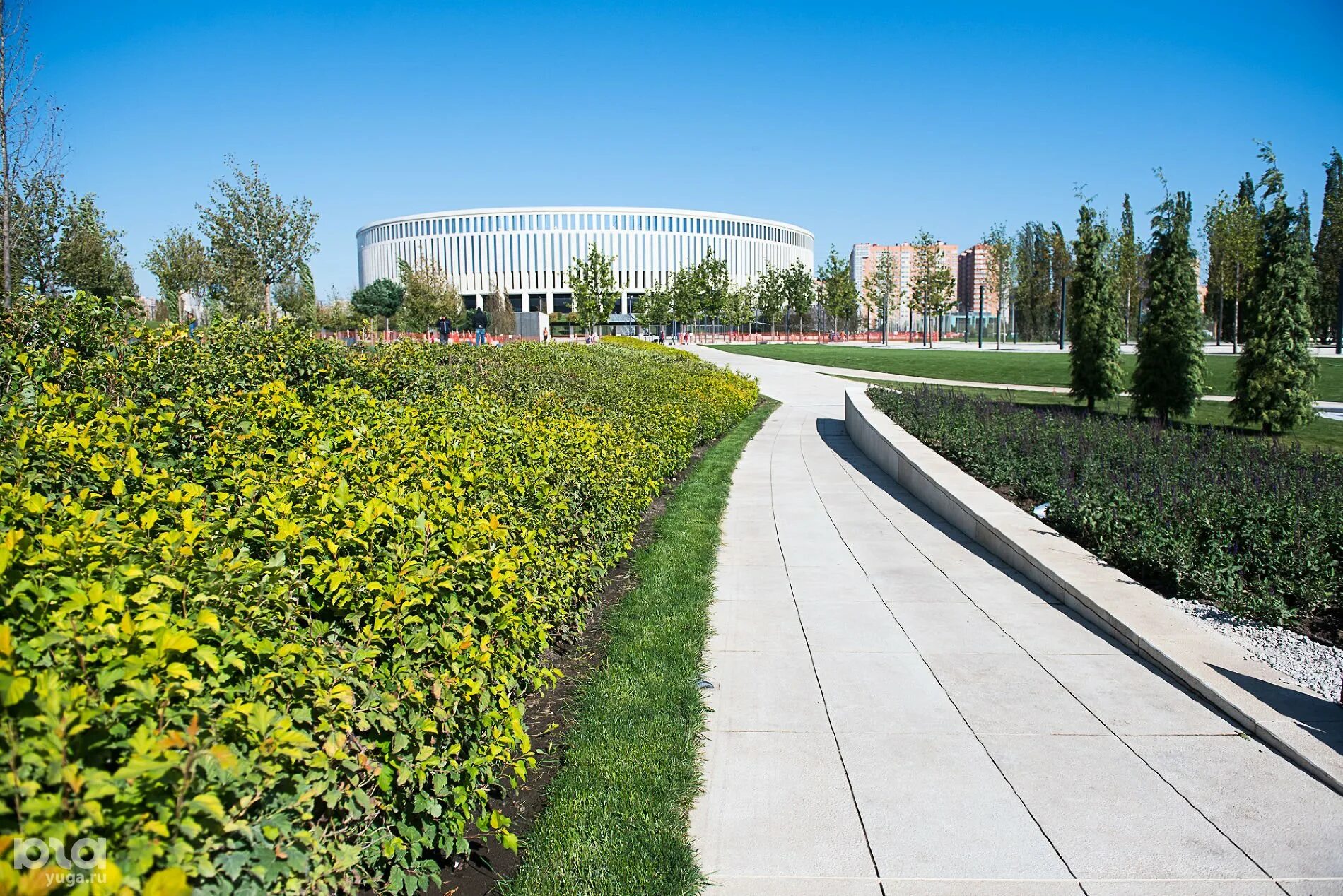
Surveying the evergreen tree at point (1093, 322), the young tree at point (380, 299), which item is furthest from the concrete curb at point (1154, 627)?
the young tree at point (380, 299)

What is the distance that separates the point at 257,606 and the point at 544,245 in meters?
96.2

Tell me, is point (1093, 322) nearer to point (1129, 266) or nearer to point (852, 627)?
point (852, 627)

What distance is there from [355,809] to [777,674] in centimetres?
264

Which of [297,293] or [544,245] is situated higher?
[544,245]

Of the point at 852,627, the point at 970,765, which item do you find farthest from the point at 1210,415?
the point at 970,765

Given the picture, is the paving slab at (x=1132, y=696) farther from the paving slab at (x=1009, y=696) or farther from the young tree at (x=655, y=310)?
the young tree at (x=655, y=310)

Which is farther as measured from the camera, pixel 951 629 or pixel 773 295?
pixel 773 295

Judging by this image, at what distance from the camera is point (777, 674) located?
4.38m

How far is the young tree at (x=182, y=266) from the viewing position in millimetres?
31797

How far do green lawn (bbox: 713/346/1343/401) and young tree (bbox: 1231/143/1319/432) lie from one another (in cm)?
569

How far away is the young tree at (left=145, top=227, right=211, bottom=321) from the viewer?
1252 inches

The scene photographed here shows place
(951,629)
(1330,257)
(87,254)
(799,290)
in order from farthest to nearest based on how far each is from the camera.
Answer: (799,290) → (1330,257) → (87,254) → (951,629)

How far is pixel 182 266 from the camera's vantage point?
3394 cm

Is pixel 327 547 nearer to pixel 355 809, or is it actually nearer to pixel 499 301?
pixel 355 809
